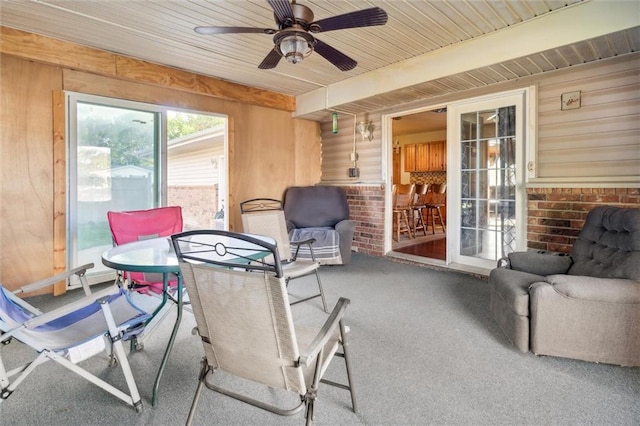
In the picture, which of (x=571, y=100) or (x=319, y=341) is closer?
(x=319, y=341)

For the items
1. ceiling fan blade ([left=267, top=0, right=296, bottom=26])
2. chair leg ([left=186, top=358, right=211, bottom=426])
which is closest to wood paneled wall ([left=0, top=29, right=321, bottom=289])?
ceiling fan blade ([left=267, top=0, right=296, bottom=26])

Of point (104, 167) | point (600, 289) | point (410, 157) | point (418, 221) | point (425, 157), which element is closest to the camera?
point (600, 289)

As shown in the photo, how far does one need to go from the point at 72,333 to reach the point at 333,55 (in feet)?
7.95

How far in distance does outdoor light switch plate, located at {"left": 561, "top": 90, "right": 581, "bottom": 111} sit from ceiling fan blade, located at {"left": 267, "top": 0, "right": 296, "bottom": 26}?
2810 mm

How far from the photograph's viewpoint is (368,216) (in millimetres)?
5160

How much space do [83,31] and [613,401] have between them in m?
4.70

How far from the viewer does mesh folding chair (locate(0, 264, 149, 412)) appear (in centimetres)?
142

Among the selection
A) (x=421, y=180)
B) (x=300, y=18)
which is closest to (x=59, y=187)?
(x=300, y=18)

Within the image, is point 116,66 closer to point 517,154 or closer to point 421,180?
point 517,154

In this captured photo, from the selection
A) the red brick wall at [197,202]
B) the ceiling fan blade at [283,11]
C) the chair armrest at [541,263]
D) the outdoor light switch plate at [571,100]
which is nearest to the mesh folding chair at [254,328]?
the ceiling fan blade at [283,11]

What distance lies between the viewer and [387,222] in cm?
502

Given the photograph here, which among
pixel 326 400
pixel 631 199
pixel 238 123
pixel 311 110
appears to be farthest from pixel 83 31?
pixel 631 199

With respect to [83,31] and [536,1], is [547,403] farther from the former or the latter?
[83,31]

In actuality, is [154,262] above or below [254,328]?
above
